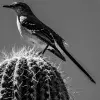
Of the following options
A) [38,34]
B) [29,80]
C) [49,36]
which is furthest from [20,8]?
[29,80]

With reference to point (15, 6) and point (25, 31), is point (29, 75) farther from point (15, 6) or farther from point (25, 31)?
point (15, 6)

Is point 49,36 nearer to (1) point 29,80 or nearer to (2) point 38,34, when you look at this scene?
(2) point 38,34

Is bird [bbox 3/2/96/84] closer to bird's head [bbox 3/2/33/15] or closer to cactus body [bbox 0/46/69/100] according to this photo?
bird's head [bbox 3/2/33/15]

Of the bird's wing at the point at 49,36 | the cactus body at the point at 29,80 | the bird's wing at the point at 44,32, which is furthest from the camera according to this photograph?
the bird's wing at the point at 44,32

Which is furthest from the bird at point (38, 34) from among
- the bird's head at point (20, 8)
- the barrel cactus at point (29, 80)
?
the barrel cactus at point (29, 80)

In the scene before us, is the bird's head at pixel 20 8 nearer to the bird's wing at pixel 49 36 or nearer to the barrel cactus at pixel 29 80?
the bird's wing at pixel 49 36

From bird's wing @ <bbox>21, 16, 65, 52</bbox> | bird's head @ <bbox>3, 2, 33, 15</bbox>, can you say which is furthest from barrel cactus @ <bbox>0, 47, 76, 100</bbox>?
bird's head @ <bbox>3, 2, 33, 15</bbox>
